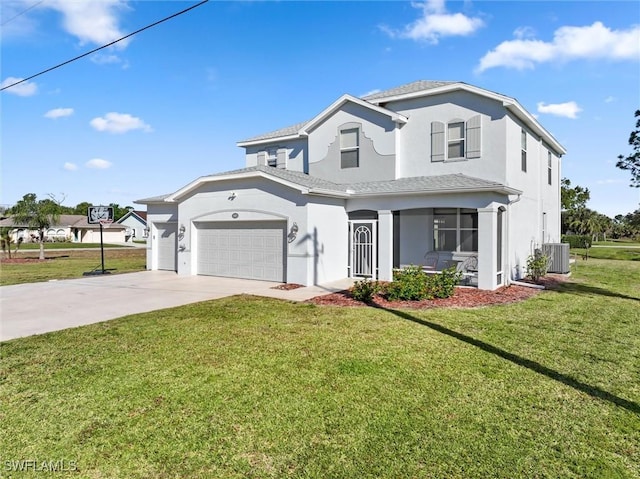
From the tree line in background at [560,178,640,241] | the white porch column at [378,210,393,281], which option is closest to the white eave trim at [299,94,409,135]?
the white porch column at [378,210,393,281]

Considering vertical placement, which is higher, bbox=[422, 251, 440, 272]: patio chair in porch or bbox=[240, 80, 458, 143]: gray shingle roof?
bbox=[240, 80, 458, 143]: gray shingle roof

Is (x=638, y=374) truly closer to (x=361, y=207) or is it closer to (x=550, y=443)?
(x=550, y=443)

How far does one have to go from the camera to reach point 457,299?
1105cm

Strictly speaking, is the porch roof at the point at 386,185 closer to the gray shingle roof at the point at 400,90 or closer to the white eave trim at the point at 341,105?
the white eave trim at the point at 341,105

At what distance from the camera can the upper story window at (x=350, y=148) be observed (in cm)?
1689

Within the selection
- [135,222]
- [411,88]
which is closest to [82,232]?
[135,222]

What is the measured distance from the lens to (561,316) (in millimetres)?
9117

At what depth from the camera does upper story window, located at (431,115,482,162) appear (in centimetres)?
1444

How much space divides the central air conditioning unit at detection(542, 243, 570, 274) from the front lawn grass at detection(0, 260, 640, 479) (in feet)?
33.8

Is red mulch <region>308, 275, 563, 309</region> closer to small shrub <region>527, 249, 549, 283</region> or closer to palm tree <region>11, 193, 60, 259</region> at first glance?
small shrub <region>527, 249, 549, 283</region>

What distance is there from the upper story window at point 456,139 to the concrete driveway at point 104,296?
6394mm

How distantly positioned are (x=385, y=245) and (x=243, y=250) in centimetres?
585

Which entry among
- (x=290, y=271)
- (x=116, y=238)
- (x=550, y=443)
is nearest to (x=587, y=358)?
(x=550, y=443)

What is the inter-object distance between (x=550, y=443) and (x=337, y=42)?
51.4 ft
